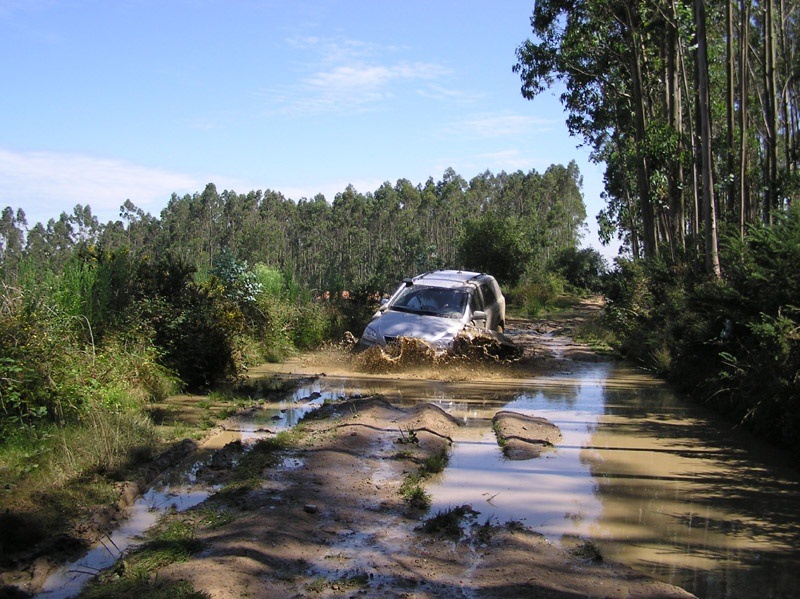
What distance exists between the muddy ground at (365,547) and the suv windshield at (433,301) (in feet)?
25.6

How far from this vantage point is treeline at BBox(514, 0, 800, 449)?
9.80 metres

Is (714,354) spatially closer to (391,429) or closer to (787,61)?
(391,429)

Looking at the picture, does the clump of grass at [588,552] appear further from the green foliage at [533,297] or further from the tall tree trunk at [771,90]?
the green foliage at [533,297]

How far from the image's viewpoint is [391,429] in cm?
928

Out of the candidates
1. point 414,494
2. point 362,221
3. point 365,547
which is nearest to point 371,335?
point 414,494

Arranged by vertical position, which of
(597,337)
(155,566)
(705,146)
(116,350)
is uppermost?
(705,146)

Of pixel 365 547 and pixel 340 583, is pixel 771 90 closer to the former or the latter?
pixel 365 547

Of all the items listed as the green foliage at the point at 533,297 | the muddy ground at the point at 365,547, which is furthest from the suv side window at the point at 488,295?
the green foliage at the point at 533,297

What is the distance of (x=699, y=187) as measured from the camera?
27359 millimetres

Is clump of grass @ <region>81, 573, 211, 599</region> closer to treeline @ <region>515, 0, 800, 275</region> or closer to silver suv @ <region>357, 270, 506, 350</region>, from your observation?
silver suv @ <region>357, 270, 506, 350</region>

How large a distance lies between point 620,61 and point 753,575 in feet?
81.7

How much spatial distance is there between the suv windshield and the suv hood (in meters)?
0.28

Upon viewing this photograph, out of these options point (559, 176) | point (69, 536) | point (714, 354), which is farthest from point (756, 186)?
point (559, 176)

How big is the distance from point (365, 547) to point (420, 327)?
9879 millimetres
